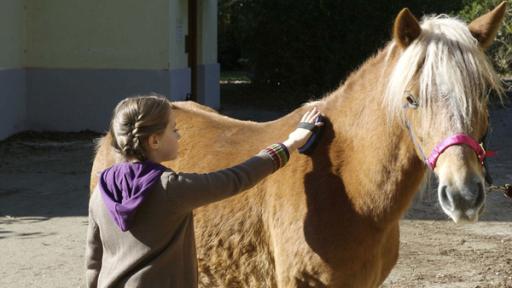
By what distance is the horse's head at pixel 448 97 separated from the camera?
2756 mm

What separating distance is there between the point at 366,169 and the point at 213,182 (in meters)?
0.74

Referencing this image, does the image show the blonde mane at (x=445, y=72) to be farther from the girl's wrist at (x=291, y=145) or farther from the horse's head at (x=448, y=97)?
the girl's wrist at (x=291, y=145)

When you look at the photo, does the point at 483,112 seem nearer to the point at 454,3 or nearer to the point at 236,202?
the point at 236,202

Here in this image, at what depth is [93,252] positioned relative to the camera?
3.17 m

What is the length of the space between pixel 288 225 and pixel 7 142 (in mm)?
10078

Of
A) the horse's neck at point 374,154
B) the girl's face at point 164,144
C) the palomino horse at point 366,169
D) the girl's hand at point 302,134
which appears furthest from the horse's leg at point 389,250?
the girl's face at point 164,144

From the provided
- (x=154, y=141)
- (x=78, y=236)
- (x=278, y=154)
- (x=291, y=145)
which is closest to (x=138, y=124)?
(x=154, y=141)

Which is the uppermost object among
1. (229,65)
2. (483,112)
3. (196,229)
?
(483,112)

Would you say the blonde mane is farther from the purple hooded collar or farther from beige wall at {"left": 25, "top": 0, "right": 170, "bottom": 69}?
beige wall at {"left": 25, "top": 0, "right": 170, "bottom": 69}

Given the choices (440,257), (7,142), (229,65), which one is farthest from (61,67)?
(229,65)

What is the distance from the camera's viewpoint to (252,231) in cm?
362

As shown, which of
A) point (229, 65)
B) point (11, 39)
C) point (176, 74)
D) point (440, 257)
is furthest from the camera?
point (229, 65)

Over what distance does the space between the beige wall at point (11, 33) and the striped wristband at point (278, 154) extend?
10.6 m

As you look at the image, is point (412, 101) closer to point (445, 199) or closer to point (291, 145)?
point (445, 199)
